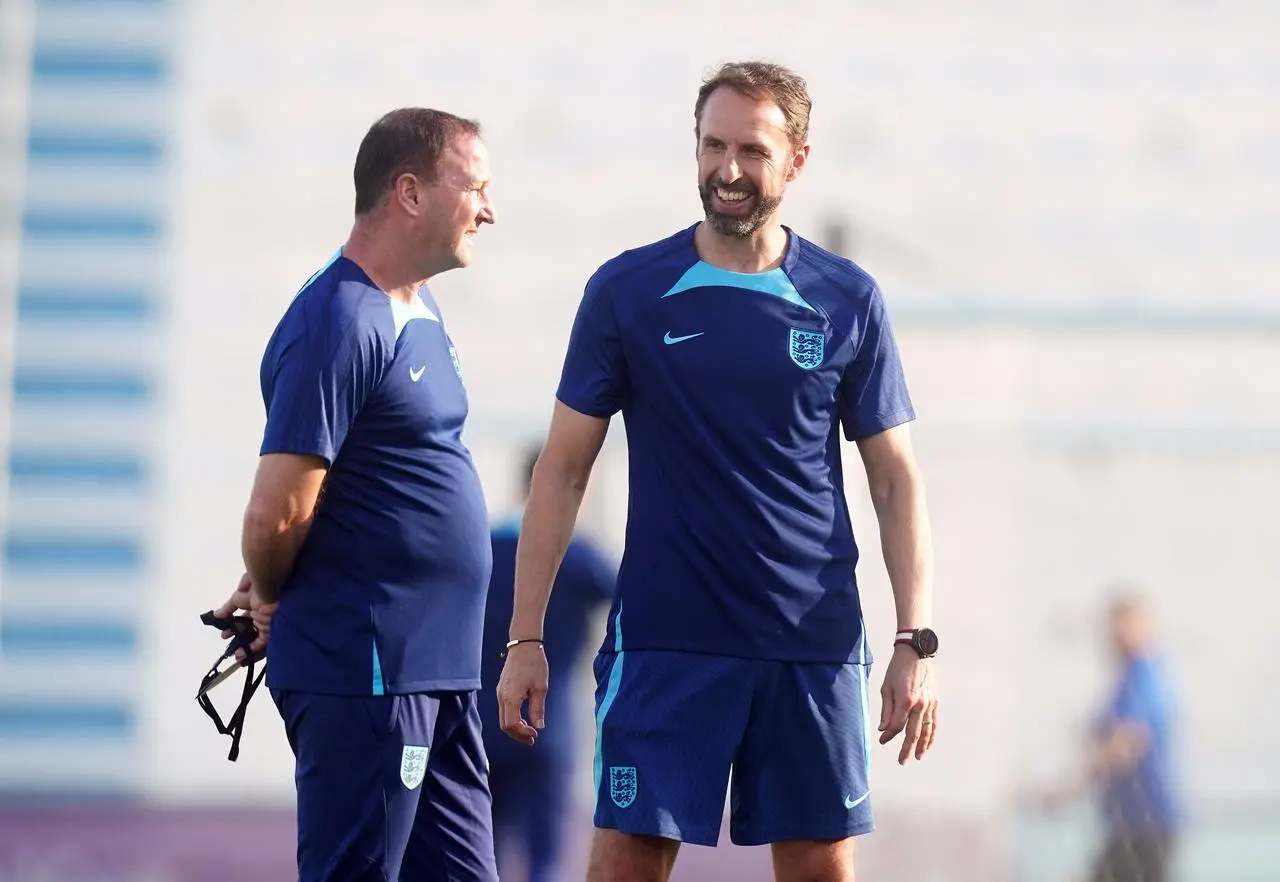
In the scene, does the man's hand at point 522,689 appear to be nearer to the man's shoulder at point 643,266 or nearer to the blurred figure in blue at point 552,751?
the man's shoulder at point 643,266

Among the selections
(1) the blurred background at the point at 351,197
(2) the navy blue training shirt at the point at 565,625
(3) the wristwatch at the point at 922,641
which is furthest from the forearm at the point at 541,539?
(1) the blurred background at the point at 351,197

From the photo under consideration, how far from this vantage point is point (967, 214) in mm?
13234

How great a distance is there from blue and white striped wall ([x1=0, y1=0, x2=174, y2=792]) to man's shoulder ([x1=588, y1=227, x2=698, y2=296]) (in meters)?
9.20

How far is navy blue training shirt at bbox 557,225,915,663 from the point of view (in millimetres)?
2875

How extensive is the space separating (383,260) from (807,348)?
742 millimetres

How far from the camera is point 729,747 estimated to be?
9.30 ft

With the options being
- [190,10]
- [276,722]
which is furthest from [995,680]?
[190,10]

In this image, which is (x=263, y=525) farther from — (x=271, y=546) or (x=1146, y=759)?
(x=1146, y=759)

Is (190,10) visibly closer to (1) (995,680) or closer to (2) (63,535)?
(2) (63,535)

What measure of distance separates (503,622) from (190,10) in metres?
11.5

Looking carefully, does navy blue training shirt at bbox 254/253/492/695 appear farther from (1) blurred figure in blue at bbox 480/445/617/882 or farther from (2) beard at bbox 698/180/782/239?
(1) blurred figure in blue at bbox 480/445/617/882

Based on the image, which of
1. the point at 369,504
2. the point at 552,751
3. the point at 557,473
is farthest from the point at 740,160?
the point at 552,751

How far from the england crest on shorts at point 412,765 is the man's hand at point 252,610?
33 centimetres

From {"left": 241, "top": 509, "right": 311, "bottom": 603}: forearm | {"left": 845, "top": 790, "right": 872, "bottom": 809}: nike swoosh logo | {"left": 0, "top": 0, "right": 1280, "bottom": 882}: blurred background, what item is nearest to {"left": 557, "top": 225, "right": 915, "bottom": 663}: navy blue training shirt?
{"left": 845, "top": 790, "right": 872, "bottom": 809}: nike swoosh logo
